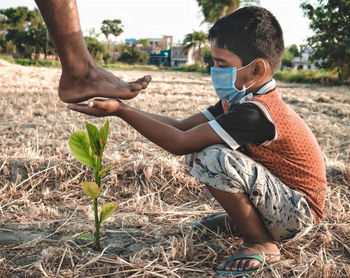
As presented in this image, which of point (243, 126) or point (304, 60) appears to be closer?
point (243, 126)

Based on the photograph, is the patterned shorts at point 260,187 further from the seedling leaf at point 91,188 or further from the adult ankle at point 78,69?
the adult ankle at point 78,69

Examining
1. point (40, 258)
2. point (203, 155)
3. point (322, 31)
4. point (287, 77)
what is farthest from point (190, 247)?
point (287, 77)

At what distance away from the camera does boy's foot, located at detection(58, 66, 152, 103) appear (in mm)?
1625

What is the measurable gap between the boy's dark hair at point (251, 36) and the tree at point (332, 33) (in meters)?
14.5

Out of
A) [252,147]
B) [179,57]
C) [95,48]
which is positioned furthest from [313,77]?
[179,57]

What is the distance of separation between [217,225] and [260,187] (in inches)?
16.4

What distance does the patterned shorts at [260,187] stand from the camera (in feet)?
4.84

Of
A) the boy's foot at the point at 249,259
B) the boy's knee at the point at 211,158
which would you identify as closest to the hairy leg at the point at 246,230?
the boy's foot at the point at 249,259

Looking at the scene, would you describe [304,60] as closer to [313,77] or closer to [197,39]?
[197,39]

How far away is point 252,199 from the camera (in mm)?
1498

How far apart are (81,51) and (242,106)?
816 mm

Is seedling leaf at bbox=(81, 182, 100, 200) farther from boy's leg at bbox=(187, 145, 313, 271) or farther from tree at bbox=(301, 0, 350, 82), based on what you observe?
tree at bbox=(301, 0, 350, 82)

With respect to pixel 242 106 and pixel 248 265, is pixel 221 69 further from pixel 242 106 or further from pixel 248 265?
pixel 248 265

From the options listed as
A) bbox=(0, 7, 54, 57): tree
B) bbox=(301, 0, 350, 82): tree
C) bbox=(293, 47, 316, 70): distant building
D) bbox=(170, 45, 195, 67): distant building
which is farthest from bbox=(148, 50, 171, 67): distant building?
bbox=(301, 0, 350, 82): tree
